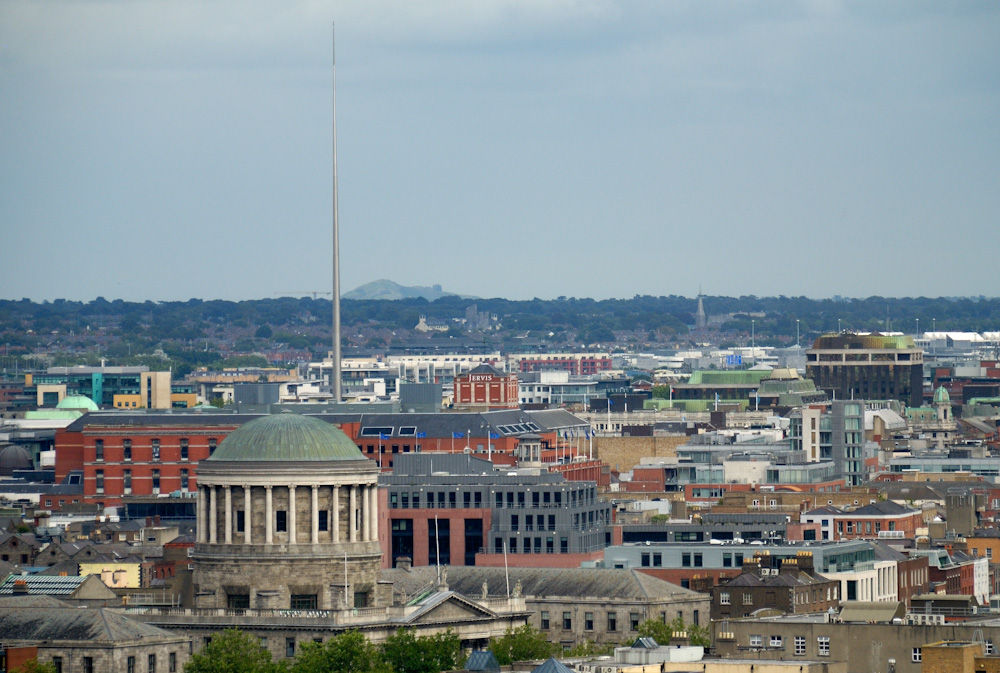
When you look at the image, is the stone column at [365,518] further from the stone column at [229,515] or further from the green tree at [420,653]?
the green tree at [420,653]

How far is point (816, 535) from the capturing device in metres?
194

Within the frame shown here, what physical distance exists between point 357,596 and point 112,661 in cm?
1748

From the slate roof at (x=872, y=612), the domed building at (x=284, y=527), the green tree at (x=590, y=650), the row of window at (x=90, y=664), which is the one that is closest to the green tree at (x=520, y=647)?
the green tree at (x=590, y=650)

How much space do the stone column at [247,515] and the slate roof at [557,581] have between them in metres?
13.4

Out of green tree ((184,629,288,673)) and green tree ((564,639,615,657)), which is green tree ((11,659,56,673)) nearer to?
green tree ((184,629,288,673))

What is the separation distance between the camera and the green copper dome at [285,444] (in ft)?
464

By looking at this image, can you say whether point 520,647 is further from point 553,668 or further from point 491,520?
point 491,520

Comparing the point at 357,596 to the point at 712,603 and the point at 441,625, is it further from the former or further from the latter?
the point at 712,603

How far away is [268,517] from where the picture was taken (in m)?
142

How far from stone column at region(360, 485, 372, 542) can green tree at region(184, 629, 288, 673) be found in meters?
10.3

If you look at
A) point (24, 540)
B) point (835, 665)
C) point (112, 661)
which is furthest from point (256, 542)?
point (24, 540)

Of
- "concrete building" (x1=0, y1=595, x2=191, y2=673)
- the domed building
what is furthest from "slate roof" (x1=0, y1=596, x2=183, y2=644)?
the domed building

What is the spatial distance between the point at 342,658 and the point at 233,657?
4.11 metres

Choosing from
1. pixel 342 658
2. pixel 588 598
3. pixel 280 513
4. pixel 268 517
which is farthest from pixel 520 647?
pixel 588 598
